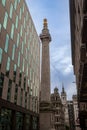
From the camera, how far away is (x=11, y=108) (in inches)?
1145

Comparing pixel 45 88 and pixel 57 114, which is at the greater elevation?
pixel 45 88

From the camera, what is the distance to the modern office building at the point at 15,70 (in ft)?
91.0

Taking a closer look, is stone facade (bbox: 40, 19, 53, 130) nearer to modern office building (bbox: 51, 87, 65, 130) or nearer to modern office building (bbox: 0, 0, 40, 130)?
modern office building (bbox: 0, 0, 40, 130)

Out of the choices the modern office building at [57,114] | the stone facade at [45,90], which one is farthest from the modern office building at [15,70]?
the modern office building at [57,114]

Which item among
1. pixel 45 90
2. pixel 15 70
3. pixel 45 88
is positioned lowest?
pixel 45 90

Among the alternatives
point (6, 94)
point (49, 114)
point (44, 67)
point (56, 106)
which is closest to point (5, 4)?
point (6, 94)

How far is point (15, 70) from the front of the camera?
33.0 metres

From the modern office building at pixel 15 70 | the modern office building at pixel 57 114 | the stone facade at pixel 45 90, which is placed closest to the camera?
the modern office building at pixel 15 70

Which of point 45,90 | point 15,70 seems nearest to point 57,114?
point 45,90

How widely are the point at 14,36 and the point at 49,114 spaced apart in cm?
2048

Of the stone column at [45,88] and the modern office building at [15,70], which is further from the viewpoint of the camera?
the stone column at [45,88]

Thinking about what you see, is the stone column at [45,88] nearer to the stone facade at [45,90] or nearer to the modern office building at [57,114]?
the stone facade at [45,90]

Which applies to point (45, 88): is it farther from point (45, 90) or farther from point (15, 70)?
point (15, 70)

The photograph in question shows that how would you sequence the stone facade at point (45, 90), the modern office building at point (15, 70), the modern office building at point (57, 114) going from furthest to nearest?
the modern office building at point (57, 114)
the stone facade at point (45, 90)
the modern office building at point (15, 70)
